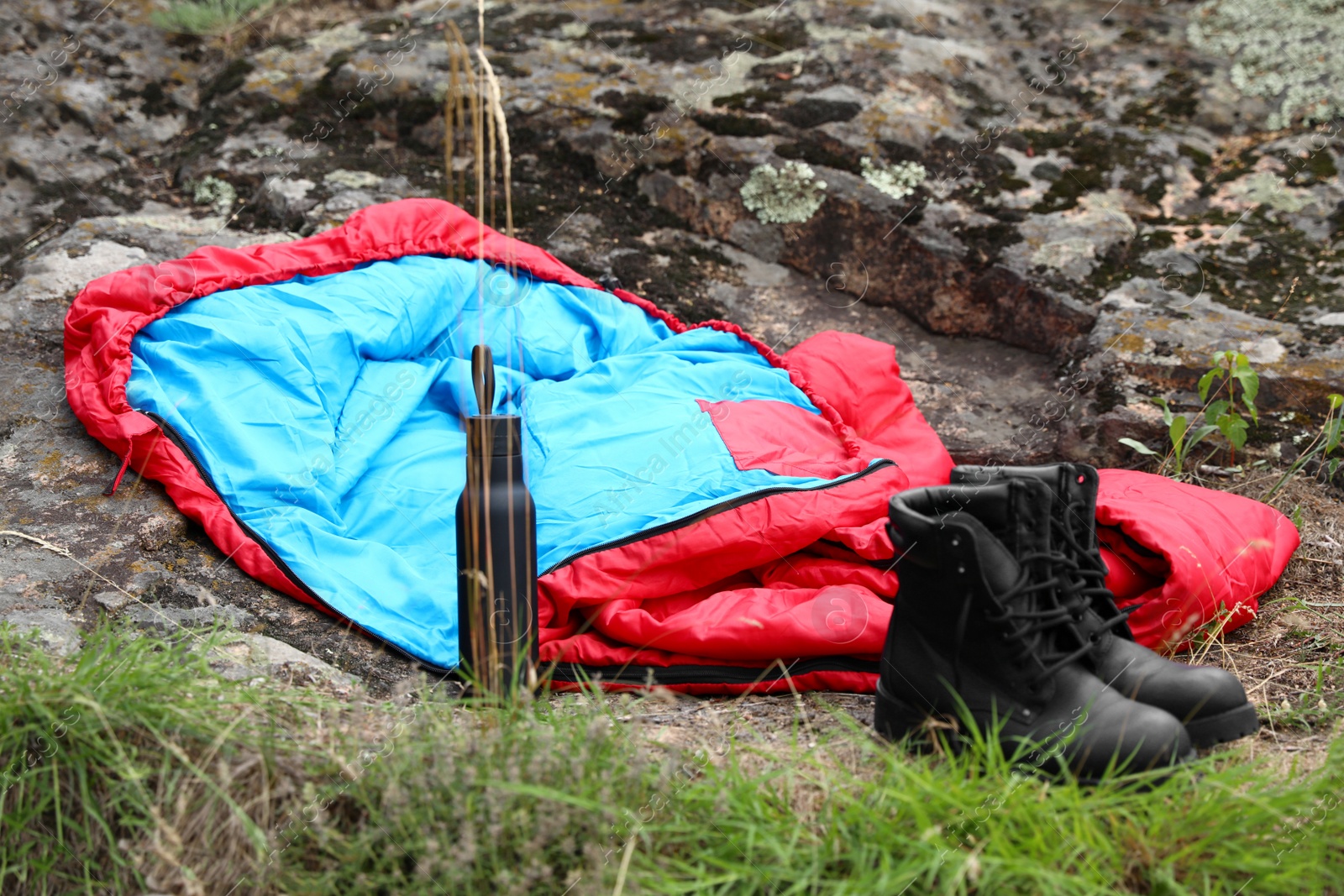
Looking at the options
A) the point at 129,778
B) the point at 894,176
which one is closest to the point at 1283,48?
the point at 894,176

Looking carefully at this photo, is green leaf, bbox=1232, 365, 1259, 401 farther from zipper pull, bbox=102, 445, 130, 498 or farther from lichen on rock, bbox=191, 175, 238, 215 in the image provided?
lichen on rock, bbox=191, 175, 238, 215

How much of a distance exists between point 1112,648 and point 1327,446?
3.78 ft

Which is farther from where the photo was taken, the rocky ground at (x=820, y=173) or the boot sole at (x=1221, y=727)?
the rocky ground at (x=820, y=173)

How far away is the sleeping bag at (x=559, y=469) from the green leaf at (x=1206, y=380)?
397 millimetres

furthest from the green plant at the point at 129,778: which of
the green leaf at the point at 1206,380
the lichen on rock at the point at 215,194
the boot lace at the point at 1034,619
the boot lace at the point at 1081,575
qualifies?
the lichen on rock at the point at 215,194

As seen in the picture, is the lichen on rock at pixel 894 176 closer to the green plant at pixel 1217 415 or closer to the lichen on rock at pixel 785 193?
the lichen on rock at pixel 785 193

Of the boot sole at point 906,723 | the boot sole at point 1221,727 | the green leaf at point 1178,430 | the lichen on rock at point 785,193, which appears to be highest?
the lichen on rock at point 785,193

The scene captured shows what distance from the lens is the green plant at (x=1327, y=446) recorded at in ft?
6.97

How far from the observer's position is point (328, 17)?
4.03m

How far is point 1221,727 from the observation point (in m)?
1.31

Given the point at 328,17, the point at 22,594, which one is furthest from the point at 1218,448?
the point at 328,17

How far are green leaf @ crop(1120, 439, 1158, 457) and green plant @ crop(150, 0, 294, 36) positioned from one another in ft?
12.6

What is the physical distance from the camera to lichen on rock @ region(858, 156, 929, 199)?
9.93 ft

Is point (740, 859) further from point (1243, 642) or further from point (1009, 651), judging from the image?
point (1243, 642)
